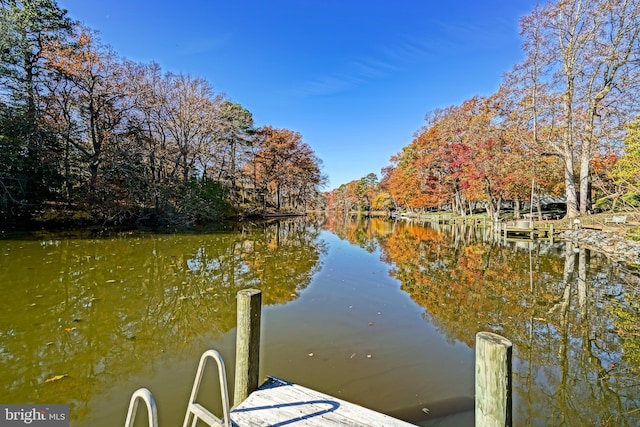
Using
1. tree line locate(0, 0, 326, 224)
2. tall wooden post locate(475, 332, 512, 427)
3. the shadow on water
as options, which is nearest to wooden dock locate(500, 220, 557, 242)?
the shadow on water

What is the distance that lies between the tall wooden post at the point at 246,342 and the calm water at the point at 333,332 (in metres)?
0.77

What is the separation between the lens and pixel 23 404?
2.79m

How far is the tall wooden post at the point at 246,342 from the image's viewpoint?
8.54 feet

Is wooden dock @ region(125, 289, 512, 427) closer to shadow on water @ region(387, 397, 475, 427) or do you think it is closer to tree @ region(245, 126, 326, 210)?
shadow on water @ region(387, 397, 475, 427)

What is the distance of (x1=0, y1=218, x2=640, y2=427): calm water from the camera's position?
3092 mm

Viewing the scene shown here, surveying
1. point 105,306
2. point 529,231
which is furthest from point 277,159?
point 105,306

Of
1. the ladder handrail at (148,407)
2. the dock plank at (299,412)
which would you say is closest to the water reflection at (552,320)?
the dock plank at (299,412)

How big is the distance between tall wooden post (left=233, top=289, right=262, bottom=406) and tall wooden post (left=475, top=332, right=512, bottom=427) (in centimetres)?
171

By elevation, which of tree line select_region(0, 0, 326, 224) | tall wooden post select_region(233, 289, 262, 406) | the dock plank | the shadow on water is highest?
tree line select_region(0, 0, 326, 224)

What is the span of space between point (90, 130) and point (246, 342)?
21.9 m

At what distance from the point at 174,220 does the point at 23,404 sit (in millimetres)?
19644

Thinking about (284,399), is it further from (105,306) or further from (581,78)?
(581,78)

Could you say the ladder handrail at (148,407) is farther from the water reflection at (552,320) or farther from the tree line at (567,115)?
the tree line at (567,115)

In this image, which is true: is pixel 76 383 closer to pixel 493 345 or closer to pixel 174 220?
pixel 493 345
